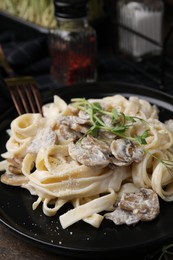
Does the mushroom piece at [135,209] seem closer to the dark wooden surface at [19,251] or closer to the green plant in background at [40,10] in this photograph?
the dark wooden surface at [19,251]

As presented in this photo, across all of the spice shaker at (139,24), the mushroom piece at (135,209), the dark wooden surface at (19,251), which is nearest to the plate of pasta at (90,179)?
the mushroom piece at (135,209)

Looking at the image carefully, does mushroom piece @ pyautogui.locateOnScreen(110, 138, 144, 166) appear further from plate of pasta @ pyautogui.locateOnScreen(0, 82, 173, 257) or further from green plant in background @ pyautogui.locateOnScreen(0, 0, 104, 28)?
green plant in background @ pyautogui.locateOnScreen(0, 0, 104, 28)

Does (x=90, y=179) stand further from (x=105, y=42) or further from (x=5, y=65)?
(x=105, y=42)

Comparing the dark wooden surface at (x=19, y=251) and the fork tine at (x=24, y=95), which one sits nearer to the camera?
the dark wooden surface at (x=19, y=251)

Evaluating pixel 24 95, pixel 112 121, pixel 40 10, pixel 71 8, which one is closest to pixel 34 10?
pixel 40 10

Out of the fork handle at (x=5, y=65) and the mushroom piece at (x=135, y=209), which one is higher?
the mushroom piece at (x=135, y=209)

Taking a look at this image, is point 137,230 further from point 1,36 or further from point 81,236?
point 1,36
